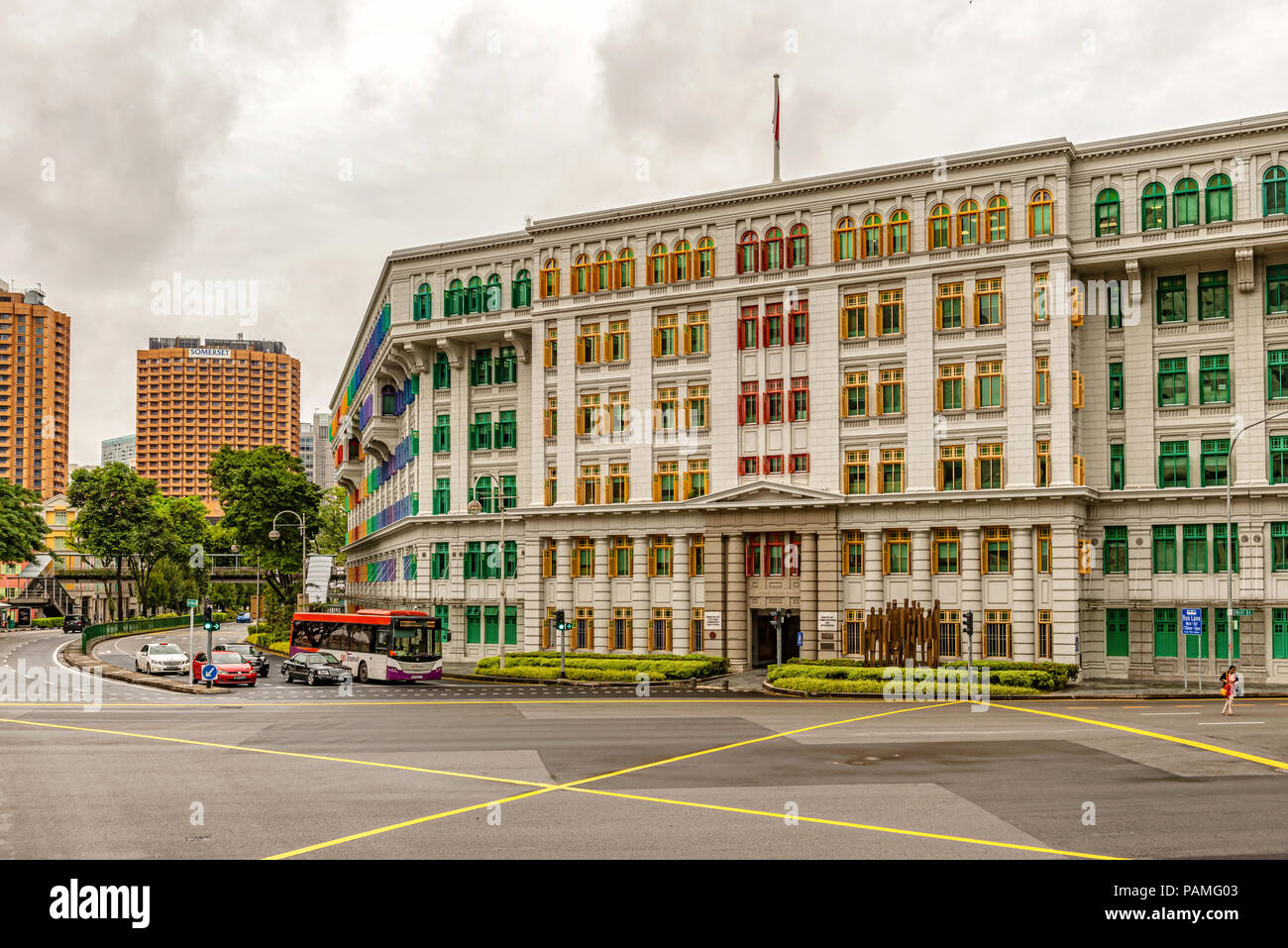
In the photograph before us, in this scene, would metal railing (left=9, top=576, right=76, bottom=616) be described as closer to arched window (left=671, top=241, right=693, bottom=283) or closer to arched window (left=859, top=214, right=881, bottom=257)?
arched window (left=671, top=241, right=693, bottom=283)

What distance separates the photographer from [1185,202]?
4850 centimetres

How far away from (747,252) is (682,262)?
3.42 m

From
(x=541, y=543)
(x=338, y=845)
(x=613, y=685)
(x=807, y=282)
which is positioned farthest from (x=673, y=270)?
(x=338, y=845)

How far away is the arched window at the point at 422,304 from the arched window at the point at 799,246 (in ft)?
70.2

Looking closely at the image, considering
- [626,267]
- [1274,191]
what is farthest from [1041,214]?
[626,267]

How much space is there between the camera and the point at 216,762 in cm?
2400

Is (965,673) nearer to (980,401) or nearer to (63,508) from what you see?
(980,401)

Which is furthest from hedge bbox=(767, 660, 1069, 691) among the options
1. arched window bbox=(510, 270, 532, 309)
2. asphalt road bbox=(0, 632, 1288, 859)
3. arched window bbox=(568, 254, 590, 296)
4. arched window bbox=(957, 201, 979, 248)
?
arched window bbox=(510, 270, 532, 309)

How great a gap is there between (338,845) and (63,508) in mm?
169344

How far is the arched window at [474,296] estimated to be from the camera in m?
63.2

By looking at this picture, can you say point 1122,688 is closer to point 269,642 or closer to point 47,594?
point 269,642

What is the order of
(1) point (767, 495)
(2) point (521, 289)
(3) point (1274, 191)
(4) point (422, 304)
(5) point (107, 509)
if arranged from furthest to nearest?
(5) point (107, 509)
(4) point (422, 304)
(2) point (521, 289)
(1) point (767, 495)
(3) point (1274, 191)

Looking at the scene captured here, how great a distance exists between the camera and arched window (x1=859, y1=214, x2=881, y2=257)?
52.8 m

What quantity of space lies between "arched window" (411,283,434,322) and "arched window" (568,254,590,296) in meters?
9.55
